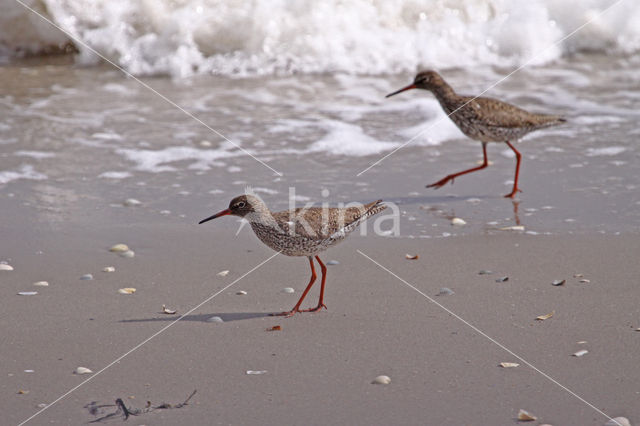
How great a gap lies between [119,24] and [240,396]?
30.7ft

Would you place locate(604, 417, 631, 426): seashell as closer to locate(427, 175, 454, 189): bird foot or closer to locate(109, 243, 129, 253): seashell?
locate(109, 243, 129, 253): seashell

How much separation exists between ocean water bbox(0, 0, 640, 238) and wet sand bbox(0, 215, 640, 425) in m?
0.53

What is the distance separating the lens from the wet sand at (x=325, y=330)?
3752mm

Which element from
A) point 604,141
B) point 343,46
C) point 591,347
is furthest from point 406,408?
point 343,46

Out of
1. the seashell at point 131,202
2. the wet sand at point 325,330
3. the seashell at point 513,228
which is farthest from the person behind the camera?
the seashell at point 131,202

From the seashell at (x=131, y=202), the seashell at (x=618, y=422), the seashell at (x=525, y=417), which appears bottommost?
the seashell at (x=618, y=422)

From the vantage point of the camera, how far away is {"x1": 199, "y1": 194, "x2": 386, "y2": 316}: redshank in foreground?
4957 mm

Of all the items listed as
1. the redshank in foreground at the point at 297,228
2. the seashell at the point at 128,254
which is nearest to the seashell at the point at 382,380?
the redshank in foreground at the point at 297,228

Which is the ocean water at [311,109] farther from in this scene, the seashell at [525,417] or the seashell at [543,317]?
the seashell at [525,417]

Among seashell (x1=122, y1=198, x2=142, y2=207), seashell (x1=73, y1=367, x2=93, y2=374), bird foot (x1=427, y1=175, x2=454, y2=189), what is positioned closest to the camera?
seashell (x1=73, y1=367, x2=93, y2=374)

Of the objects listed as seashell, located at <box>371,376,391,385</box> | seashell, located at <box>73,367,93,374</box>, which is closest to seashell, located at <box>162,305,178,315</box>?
seashell, located at <box>73,367,93,374</box>

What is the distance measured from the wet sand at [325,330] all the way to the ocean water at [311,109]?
526 mm

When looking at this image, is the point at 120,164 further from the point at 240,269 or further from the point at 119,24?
the point at 119,24

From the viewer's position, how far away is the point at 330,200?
672cm
